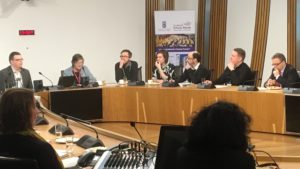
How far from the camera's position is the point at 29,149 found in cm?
232

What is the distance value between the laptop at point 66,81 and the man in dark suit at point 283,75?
2.94 metres

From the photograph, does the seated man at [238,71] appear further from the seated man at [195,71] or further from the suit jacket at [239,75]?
the seated man at [195,71]

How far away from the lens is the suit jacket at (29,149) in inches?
90.7

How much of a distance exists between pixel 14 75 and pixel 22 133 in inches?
201

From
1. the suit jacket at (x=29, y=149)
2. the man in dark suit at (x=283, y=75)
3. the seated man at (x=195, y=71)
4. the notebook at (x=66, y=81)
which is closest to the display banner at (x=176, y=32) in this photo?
the seated man at (x=195, y=71)

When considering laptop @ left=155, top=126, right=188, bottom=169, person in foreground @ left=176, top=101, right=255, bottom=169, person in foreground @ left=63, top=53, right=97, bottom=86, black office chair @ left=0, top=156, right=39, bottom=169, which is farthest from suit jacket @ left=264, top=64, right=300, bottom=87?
black office chair @ left=0, top=156, right=39, bottom=169

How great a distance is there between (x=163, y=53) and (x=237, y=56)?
1.41 meters

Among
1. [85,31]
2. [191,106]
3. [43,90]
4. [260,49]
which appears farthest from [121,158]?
[85,31]

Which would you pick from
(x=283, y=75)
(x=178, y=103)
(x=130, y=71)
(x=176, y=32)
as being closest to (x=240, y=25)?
(x=176, y=32)

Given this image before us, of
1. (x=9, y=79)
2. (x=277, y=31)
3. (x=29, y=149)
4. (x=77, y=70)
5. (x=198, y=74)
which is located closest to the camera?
(x=29, y=149)

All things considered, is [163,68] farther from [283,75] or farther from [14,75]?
[14,75]

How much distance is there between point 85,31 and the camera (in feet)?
32.0

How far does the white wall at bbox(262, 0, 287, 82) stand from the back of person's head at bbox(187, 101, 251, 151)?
710 cm

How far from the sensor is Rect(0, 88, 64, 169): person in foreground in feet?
7.59
